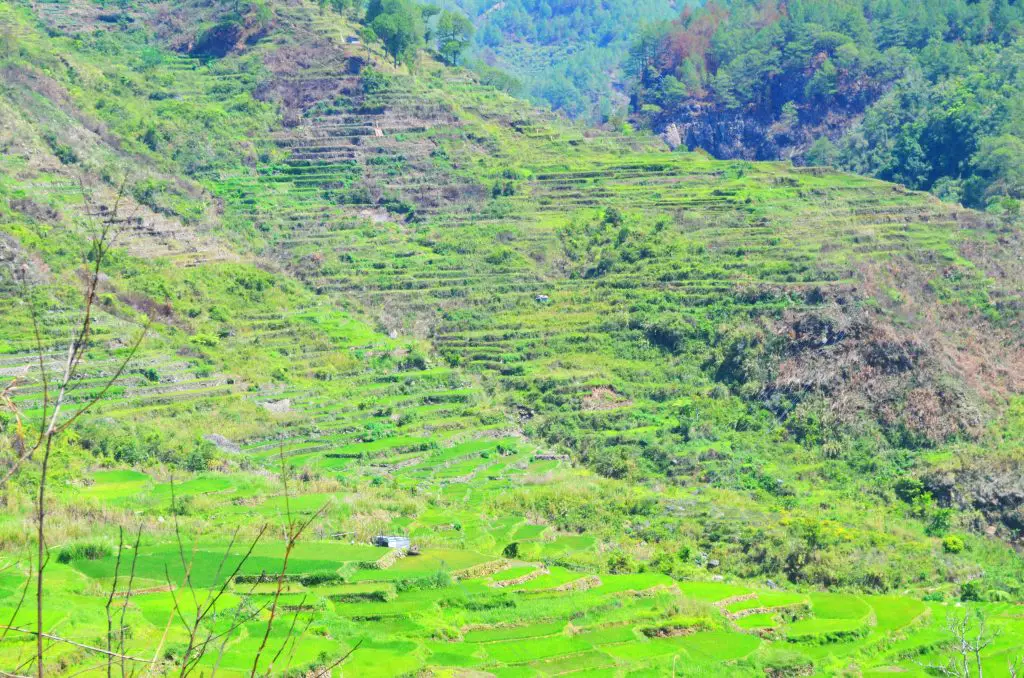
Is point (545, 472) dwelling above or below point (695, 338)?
below

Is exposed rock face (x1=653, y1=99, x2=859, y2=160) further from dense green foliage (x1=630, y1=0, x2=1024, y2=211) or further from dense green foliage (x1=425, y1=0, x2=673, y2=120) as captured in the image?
dense green foliage (x1=425, y1=0, x2=673, y2=120)

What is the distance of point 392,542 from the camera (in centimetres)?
2500

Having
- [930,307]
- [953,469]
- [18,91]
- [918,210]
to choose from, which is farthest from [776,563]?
[18,91]

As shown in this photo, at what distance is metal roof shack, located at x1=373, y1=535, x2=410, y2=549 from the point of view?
81.7ft

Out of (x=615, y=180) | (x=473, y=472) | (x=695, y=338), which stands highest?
(x=615, y=180)

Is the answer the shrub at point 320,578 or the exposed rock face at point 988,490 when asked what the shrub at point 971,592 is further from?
the shrub at point 320,578

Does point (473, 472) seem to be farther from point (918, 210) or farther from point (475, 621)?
point (918, 210)

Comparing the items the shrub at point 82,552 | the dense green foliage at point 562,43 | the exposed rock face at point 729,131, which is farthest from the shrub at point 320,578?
the dense green foliage at point 562,43

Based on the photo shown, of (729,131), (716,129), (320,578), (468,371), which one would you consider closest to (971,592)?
(320,578)

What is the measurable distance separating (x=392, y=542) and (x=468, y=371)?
45.9ft

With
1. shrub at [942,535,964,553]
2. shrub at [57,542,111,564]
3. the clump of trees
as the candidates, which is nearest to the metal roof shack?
shrub at [57,542,111,564]

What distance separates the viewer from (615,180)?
162 feet

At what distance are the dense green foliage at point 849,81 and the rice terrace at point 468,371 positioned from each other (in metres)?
0.93

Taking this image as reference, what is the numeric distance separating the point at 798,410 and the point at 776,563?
850 cm
